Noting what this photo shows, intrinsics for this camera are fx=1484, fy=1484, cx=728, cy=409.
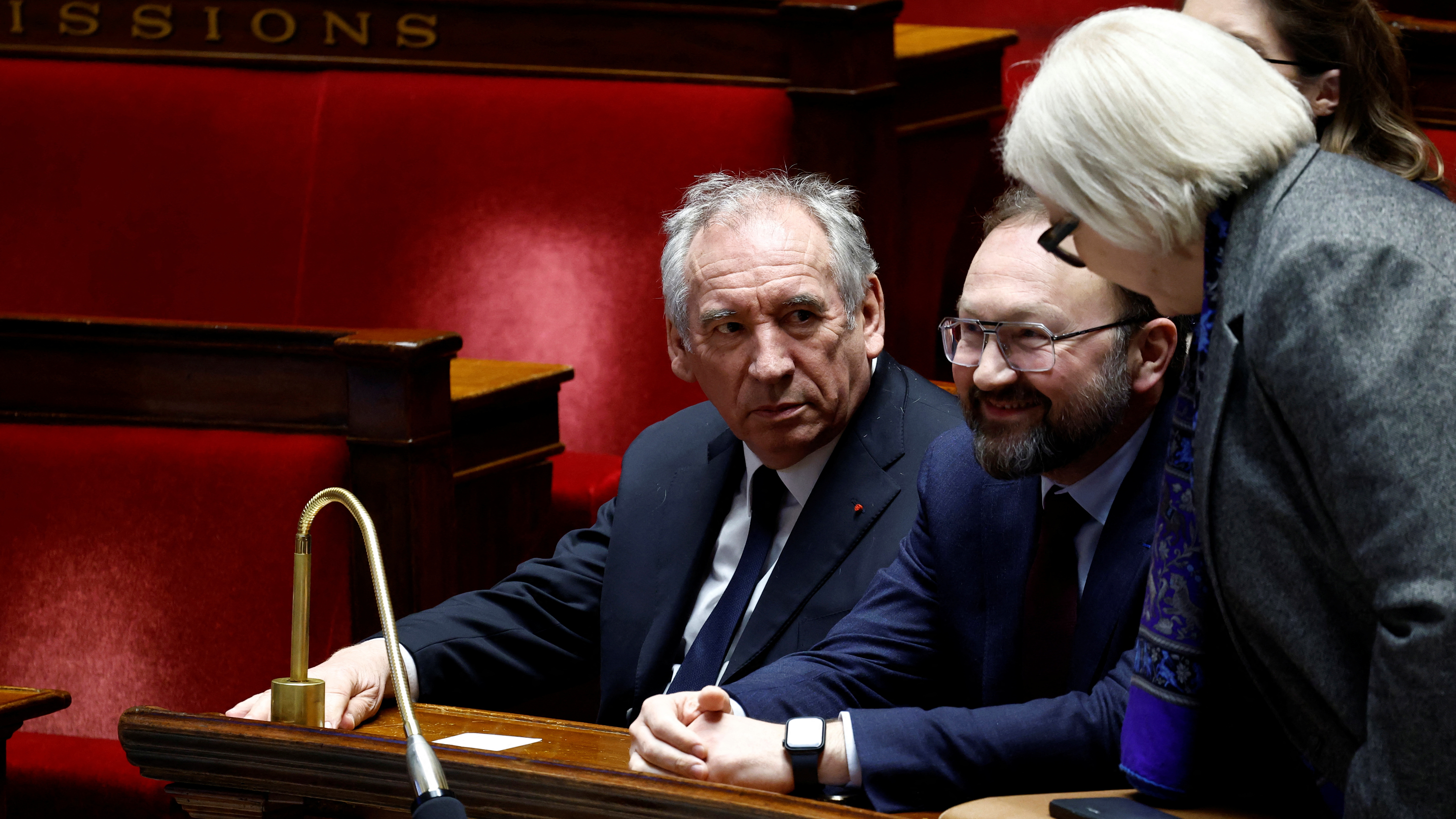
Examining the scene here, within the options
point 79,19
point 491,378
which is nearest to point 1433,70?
point 491,378

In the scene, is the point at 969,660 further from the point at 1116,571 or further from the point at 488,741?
the point at 488,741

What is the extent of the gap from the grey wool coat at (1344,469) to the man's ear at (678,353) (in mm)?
870

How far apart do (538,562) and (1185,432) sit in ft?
3.04

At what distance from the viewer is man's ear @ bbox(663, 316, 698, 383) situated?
5.31 ft

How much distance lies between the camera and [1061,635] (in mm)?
1179

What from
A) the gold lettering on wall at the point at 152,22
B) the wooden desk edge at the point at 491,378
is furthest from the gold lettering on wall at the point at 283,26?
the wooden desk edge at the point at 491,378

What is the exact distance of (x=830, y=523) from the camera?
1458 millimetres

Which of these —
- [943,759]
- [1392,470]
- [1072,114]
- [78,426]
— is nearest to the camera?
[1392,470]

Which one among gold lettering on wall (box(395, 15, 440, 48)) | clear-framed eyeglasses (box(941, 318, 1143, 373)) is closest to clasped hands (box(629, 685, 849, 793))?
clear-framed eyeglasses (box(941, 318, 1143, 373))

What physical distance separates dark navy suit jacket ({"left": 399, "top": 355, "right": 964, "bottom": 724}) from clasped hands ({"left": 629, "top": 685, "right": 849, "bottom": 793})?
30 centimetres

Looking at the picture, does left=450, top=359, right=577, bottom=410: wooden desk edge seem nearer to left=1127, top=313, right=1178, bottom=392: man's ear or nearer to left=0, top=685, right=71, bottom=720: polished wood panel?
left=0, top=685, right=71, bottom=720: polished wood panel

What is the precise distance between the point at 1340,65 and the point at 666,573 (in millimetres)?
805

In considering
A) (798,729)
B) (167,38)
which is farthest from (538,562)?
(167,38)

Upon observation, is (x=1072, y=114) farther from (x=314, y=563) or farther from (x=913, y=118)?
(x=913, y=118)
